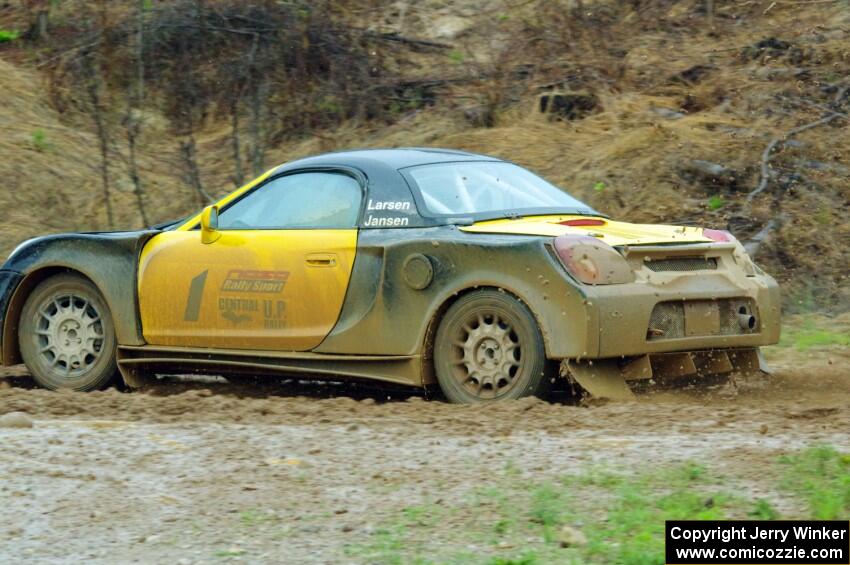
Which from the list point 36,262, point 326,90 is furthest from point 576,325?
point 326,90

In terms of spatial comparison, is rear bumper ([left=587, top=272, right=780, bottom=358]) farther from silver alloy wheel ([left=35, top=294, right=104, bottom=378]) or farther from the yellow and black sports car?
silver alloy wheel ([left=35, top=294, right=104, bottom=378])

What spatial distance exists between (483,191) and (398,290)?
871 millimetres

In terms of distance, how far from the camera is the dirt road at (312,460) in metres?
5.16

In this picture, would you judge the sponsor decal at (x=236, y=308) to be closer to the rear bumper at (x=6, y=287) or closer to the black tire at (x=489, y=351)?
the black tire at (x=489, y=351)

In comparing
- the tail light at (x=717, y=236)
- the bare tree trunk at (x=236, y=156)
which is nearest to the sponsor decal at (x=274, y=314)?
the tail light at (x=717, y=236)

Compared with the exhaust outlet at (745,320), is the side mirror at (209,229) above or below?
above

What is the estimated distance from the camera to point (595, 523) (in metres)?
5.21

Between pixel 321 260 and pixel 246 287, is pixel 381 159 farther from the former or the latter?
pixel 246 287

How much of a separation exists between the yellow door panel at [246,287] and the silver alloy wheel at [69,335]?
18.3 inches

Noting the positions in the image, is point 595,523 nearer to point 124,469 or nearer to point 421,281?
point 124,469

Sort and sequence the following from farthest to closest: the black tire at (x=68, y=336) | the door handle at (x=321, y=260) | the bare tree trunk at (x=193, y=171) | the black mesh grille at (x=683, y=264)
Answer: the bare tree trunk at (x=193, y=171) → the black tire at (x=68, y=336) → the door handle at (x=321, y=260) → the black mesh grille at (x=683, y=264)

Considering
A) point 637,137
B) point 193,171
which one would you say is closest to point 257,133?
point 193,171

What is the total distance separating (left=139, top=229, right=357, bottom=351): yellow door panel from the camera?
841 cm

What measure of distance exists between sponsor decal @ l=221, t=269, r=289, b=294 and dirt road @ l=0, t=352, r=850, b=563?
0.72 m
